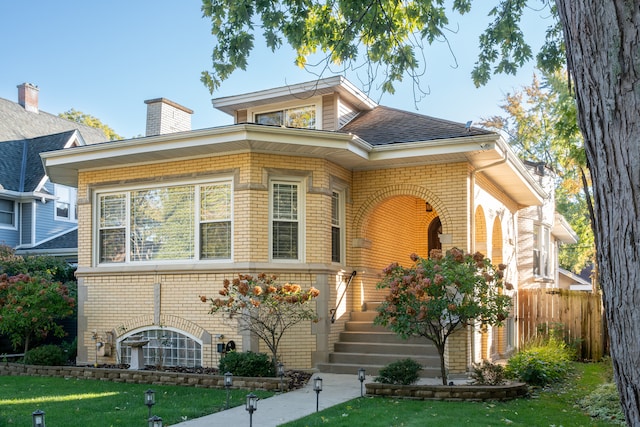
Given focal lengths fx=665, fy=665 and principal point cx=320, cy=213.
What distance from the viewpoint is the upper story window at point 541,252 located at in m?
21.7

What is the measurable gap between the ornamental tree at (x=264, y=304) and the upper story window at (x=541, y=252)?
37.5 ft

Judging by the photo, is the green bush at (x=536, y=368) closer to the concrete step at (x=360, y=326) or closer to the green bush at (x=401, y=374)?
the green bush at (x=401, y=374)

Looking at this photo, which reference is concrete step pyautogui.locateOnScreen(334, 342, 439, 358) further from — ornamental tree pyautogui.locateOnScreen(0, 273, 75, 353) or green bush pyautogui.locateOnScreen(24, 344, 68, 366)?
ornamental tree pyautogui.locateOnScreen(0, 273, 75, 353)

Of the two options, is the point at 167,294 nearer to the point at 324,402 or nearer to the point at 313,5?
the point at 324,402

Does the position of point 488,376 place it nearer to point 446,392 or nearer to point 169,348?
point 446,392

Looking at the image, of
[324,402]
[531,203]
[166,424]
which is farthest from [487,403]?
[531,203]

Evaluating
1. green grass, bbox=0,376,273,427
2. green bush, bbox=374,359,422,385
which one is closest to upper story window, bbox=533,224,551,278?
green bush, bbox=374,359,422,385

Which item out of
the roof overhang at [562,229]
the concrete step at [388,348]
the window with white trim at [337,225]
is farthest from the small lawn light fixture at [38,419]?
the roof overhang at [562,229]

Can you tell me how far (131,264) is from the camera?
14.1 metres

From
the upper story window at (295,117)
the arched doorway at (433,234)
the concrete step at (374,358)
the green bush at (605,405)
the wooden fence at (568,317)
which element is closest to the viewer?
the green bush at (605,405)

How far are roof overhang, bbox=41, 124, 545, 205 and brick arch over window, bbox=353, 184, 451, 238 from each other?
20.0 inches

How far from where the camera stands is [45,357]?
13.1m

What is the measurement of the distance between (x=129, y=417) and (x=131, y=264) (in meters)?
6.16

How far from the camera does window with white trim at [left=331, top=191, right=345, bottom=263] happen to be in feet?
45.8
